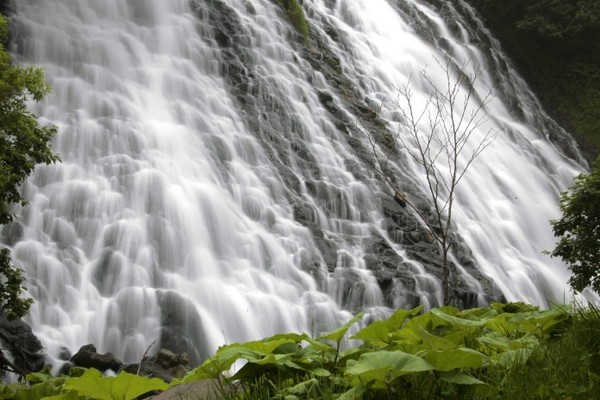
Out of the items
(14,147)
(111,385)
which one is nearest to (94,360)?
(14,147)

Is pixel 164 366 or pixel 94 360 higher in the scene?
pixel 164 366

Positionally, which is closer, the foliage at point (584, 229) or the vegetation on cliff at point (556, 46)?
the foliage at point (584, 229)

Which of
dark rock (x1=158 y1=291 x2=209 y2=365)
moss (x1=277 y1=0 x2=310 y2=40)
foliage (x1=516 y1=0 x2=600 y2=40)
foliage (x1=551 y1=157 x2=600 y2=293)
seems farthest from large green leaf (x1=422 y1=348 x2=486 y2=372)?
foliage (x1=516 y1=0 x2=600 y2=40)

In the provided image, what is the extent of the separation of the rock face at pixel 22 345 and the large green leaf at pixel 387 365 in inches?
265

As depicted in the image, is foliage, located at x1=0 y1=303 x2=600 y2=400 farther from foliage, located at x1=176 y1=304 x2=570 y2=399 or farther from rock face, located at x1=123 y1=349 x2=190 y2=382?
rock face, located at x1=123 y1=349 x2=190 y2=382

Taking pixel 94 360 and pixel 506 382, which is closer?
pixel 506 382

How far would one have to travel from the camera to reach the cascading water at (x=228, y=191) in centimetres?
969

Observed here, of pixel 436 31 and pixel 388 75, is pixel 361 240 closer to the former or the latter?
pixel 388 75

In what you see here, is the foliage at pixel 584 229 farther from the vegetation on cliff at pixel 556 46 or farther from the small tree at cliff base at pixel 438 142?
the vegetation on cliff at pixel 556 46

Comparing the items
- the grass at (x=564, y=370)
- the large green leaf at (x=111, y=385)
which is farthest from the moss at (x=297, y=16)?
the large green leaf at (x=111, y=385)

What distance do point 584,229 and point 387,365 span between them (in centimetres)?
1049

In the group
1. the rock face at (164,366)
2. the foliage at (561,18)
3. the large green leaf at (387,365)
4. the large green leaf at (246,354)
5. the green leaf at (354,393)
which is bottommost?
the rock face at (164,366)

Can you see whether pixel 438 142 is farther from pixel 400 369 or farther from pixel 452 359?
pixel 400 369

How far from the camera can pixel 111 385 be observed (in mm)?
2154
